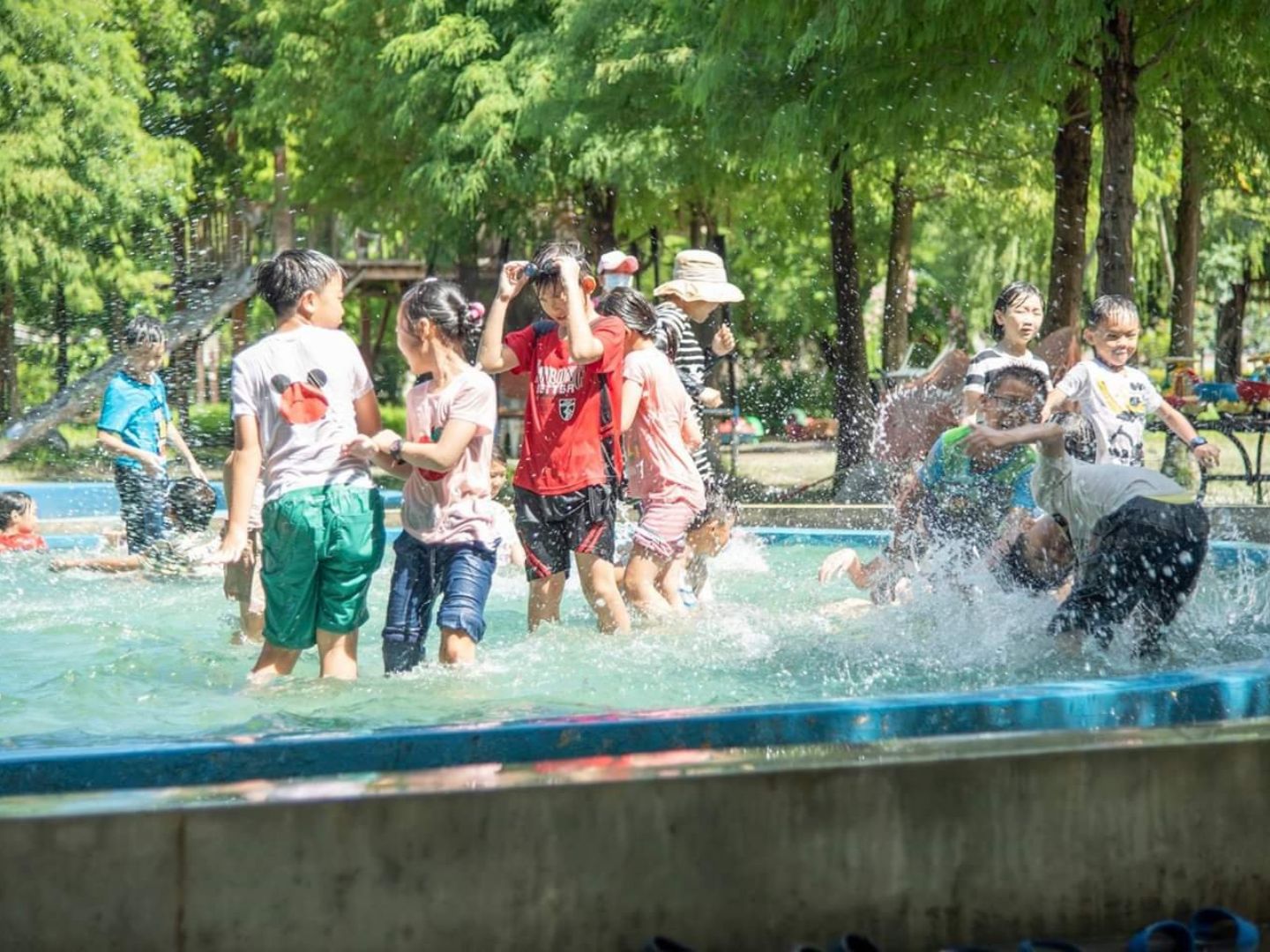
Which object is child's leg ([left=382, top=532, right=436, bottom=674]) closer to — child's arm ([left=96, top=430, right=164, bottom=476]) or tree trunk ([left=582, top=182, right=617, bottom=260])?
child's arm ([left=96, top=430, right=164, bottom=476])

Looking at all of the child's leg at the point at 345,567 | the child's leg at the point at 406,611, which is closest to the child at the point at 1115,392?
the child's leg at the point at 406,611

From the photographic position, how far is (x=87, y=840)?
3.95 metres

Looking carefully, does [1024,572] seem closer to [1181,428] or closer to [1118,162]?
[1181,428]

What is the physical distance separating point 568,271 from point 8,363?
23888mm

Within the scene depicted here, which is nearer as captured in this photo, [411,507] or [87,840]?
[87,840]

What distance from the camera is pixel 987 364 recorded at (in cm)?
841

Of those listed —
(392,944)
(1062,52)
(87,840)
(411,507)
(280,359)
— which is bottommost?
(392,944)

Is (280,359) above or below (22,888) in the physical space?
above

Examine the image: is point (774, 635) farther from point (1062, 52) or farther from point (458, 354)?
point (1062, 52)

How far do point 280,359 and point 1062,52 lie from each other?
7.66 metres

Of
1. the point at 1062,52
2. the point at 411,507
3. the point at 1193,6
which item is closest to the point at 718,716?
the point at 411,507

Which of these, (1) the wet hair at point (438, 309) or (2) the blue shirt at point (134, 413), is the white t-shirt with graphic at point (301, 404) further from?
(2) the blue shirt at point (134, 413)

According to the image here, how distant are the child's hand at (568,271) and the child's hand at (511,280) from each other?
7.3 inches

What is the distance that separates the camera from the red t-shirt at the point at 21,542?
11836 millimetres
